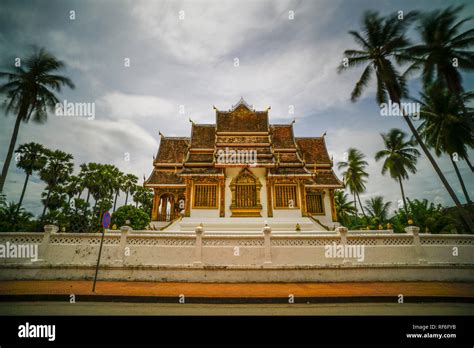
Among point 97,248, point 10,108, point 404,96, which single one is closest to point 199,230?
point 97,248

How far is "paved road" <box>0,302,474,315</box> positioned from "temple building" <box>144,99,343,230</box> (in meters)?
8.95

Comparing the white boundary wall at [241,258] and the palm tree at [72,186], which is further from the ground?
the palm tree at [72,186]

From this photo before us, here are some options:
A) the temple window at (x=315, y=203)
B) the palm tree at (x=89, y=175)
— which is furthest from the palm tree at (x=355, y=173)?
the palm tree at (x=89, y=175)

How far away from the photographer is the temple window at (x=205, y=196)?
53.6 feet

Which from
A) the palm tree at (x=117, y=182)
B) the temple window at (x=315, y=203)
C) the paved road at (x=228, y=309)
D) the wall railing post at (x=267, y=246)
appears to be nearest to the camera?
the paved road at (x=228, y=309)

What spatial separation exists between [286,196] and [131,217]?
1634cm

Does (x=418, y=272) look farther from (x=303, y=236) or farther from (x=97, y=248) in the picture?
(x=97, y=248)

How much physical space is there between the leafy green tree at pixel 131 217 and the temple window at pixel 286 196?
602 inches

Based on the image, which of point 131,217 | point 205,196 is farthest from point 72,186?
point 205,196

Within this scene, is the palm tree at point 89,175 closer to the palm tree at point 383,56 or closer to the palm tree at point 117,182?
the palm tree at point 117,182

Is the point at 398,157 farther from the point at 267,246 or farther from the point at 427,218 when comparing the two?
the point at 267,246

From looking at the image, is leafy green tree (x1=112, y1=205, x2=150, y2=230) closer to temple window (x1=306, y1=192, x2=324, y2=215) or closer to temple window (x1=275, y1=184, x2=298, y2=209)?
temple window (x1=275, y1=184, x2=298, y2=209)

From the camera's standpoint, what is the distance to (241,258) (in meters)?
9.41
